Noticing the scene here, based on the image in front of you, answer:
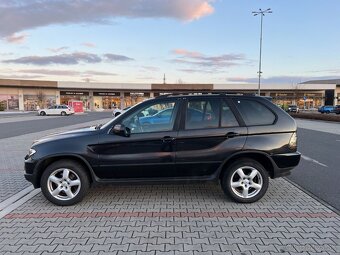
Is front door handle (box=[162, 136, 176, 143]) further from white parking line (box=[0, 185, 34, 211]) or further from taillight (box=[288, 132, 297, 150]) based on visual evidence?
white parking line (box=[0, 185, 34, 211])

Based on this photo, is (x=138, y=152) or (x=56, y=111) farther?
(x=56, y=111)

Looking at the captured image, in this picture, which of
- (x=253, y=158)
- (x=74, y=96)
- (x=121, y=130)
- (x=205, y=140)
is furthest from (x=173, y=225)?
(x=74, y=96)

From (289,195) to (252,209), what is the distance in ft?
3.49

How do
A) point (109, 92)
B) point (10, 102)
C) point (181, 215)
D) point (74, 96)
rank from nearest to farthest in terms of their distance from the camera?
point (181, 215) → point (10, 102) → point (74, 96) → point (109, 92)

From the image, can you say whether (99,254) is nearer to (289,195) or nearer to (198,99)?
(198,99)

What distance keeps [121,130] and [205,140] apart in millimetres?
1321

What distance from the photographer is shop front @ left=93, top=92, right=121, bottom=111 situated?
62469mm

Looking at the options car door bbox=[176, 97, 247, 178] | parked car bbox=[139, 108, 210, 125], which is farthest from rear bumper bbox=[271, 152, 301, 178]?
parked car bbox=[139, 108, 210, 125]

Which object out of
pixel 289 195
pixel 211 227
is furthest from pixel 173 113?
pixel 289 195

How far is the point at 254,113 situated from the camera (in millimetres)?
5023

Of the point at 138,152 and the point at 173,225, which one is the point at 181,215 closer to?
the point at 173,225

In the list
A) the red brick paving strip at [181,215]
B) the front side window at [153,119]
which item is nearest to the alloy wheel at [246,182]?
the red brick paving strip at [181,215]

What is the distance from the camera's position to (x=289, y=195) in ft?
17.4

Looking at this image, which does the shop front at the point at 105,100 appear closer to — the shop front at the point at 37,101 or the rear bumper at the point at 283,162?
the shop front at the point at 37,101
